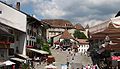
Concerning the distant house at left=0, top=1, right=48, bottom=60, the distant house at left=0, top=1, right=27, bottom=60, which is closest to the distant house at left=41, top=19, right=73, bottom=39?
the distant house at left=0, top=1, right=48, bottom=60

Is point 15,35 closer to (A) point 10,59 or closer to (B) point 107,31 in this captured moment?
(A) point 10,59

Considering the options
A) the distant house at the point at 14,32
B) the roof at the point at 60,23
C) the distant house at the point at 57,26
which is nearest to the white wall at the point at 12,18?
the distant house at the point at 14,32

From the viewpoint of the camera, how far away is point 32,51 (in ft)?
218

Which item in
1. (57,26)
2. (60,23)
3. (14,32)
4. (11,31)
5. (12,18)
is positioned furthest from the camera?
(60,23)

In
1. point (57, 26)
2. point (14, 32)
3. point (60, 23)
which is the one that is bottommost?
point (14, 32)

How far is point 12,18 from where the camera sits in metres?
57.7

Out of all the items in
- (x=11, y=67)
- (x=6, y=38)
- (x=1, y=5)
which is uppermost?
(x=1, y=5)

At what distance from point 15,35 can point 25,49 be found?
4.39 metres

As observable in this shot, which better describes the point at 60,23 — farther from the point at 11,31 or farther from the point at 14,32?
the point at 11,31

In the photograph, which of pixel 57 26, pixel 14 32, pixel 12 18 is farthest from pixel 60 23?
pixel 14 32

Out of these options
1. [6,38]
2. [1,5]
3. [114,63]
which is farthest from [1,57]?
[114,63]


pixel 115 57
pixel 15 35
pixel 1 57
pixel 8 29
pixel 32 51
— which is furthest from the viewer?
pixel 32 51

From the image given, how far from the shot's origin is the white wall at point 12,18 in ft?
177

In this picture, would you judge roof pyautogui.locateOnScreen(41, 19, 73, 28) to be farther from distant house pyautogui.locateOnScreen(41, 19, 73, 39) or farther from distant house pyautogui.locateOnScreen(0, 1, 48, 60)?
distant house pyautogui.locateOnScreen(0, 1, 48, 60)
